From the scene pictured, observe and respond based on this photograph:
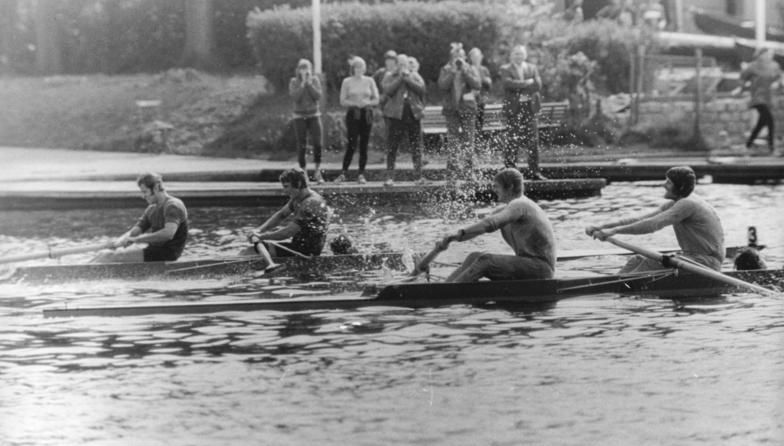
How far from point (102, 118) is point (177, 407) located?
2721cm

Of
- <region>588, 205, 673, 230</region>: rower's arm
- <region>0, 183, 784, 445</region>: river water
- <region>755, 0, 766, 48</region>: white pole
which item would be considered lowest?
<region>0, 183, 784, 445</region>: river water

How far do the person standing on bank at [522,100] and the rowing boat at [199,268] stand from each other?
8787mm

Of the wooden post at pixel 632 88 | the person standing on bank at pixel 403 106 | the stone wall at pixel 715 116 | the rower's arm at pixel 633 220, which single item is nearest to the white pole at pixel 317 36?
the person standing on bank at pixel 403 106

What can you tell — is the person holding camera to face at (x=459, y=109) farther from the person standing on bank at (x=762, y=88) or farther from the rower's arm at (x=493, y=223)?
the rower's arm at (x=493, y=223)

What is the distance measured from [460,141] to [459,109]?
0.67 m

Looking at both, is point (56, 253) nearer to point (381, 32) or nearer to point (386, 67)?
point (386, 67)

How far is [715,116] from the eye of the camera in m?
32.6

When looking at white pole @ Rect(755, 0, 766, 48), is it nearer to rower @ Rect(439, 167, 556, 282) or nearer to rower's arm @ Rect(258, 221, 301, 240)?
rower's arm @ Rect(258, 221, 301, 240)

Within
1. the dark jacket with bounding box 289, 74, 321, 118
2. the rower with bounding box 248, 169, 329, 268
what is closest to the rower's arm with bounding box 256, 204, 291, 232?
the rower with bounding box 248, 169, 329, 268

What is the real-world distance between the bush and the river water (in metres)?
15.8

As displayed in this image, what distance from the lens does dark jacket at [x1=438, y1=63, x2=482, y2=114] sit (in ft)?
89.2

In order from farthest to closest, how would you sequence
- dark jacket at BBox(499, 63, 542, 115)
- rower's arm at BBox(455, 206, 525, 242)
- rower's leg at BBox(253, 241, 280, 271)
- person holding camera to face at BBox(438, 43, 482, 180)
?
person holding camera to face at BBox(438, 43, 482, 180)
dark jacket at BBox(499, 63, 542, 115)
rower's leg at BBox(253, 241, 280, 271)
rower's arm at BBox(455, 206, 525, 242)

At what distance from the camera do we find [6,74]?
4850 cm

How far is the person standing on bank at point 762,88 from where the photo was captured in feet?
99.5
